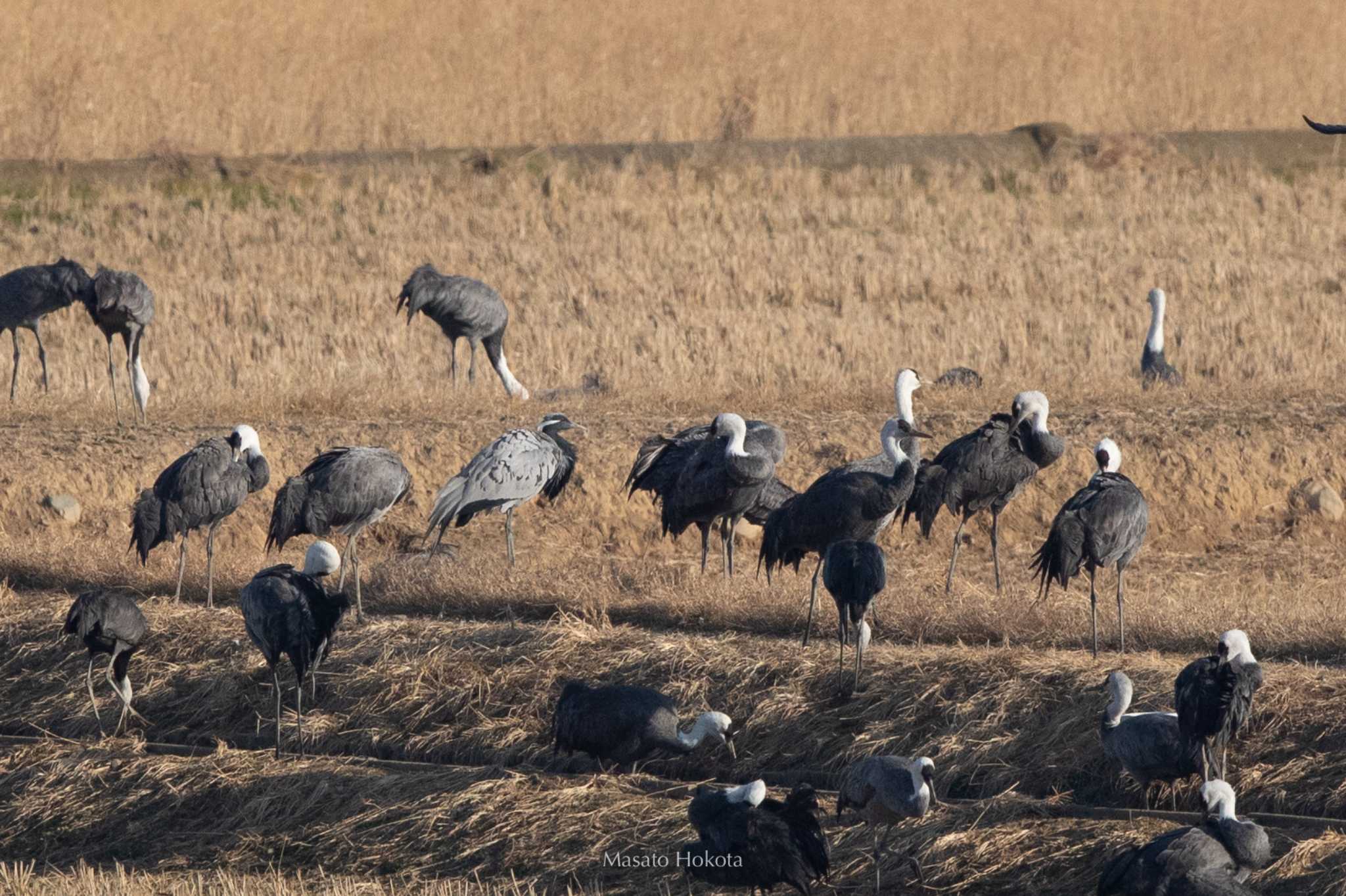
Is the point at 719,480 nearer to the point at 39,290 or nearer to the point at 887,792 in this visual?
the point at 887,792

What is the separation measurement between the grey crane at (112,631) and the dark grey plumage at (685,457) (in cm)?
375

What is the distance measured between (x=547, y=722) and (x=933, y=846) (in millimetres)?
2610

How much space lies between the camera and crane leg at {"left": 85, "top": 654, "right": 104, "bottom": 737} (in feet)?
38.1

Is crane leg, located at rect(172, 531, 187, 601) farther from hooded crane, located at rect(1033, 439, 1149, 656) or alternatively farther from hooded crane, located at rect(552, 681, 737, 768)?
hooded crane, located at rect(1033, 439, 1149, 656)

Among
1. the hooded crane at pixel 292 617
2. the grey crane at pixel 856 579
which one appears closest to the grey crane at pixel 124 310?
the hooded crane at pixel 292 617

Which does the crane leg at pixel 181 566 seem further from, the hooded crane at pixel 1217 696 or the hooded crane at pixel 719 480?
the hooded crane at pixel 1217 696

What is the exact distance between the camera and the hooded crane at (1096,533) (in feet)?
36.8

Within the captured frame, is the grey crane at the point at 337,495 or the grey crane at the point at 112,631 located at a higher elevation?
the grey crane at the point at 337,495

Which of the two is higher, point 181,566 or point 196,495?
point 196,495

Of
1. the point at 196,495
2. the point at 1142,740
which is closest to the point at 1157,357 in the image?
the point at 196,495

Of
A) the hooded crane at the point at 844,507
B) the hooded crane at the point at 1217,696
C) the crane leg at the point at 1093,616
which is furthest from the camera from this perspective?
the hooded crane at the point at 844,507

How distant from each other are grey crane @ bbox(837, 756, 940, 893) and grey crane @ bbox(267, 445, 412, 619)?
4.76 metres

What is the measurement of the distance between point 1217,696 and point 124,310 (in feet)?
36.8

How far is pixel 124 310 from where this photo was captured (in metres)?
17.1
